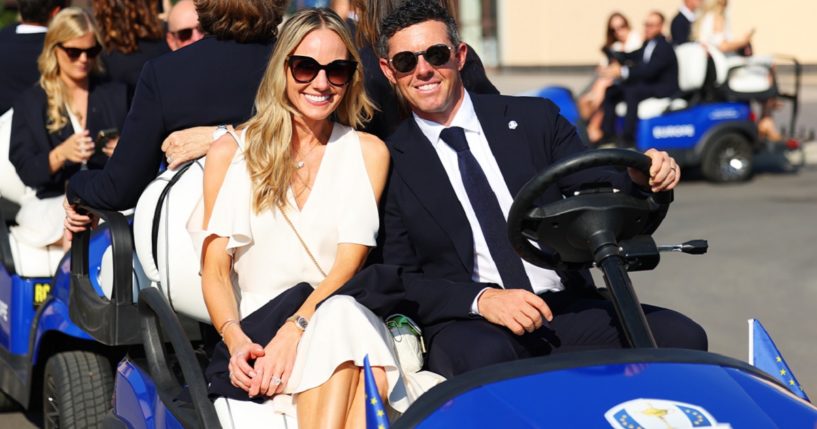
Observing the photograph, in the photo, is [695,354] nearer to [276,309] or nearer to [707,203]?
[276,309]

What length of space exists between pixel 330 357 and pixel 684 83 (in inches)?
369

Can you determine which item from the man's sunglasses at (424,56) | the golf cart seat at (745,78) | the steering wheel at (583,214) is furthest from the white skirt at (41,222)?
the golf cart seat at (745,78)

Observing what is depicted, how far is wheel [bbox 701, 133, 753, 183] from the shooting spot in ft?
38.1

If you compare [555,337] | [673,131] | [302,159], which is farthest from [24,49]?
[673,131]

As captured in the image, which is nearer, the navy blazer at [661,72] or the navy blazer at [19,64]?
the navy blazer at [19,64]

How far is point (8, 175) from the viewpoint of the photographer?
17.6 feet

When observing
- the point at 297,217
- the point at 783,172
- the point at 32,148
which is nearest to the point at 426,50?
the point at 297,217

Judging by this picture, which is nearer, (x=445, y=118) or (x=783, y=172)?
(x=445, y=118)

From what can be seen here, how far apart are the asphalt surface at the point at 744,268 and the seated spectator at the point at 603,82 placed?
119cm

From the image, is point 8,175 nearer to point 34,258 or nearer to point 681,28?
point 34,258

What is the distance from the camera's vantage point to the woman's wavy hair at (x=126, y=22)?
541 cm

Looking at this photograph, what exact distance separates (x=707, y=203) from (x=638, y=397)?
847 cm

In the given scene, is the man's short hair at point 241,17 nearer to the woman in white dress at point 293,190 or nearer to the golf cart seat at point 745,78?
the woman in white dress at point 293,190

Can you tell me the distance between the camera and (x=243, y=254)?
3373 mm
